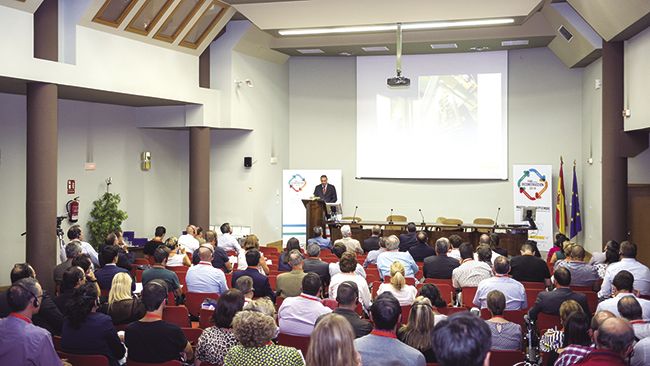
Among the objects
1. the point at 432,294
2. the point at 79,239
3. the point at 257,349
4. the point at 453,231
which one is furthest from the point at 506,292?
the point at 453,231

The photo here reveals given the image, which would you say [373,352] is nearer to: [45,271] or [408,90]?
[45,271]

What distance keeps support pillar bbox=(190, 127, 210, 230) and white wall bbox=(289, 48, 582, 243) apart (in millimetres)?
3906

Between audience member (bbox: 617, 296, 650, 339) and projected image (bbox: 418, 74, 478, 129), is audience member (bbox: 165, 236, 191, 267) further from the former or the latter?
projected image (bbox: 418, 74, 478, 129)

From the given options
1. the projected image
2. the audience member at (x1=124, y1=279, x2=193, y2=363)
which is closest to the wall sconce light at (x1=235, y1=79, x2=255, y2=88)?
the projected image

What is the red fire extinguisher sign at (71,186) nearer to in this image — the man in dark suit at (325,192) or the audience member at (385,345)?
the man in dark suit at (325,192)

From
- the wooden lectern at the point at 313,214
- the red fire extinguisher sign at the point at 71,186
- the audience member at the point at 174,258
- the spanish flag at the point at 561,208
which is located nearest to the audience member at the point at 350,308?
the audience member at the point at 174,258

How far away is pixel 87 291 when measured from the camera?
16.2 ft

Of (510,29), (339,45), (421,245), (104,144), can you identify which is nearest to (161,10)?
(104,144)

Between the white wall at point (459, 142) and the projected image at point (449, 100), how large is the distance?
0.75 m

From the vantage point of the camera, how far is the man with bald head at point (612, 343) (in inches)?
153

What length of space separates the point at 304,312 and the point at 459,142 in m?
11.9

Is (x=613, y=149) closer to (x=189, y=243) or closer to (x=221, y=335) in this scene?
(x=189, y=243)

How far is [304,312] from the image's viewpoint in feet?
18.3

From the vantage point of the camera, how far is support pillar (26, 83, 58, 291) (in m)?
10.1
